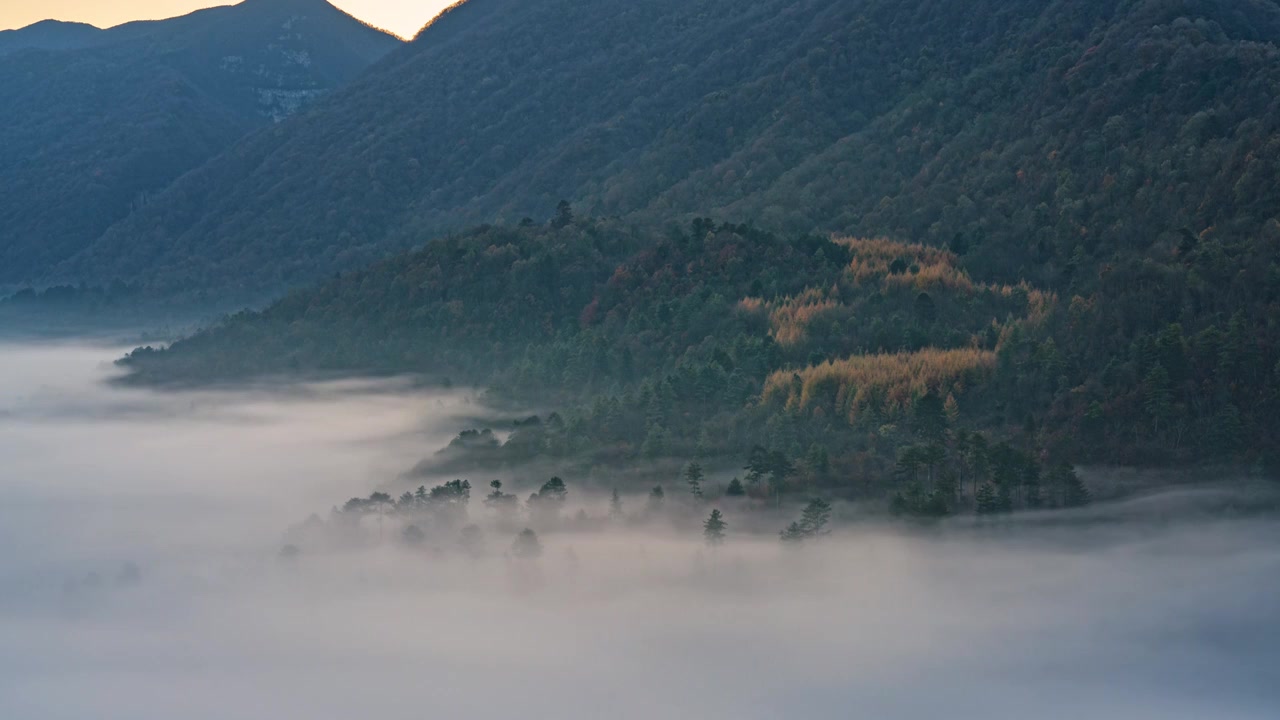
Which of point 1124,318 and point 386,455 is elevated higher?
point 1124,318

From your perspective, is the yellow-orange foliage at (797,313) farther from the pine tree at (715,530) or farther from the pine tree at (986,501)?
the pine tree at (986,501)

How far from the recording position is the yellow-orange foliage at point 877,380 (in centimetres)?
12988

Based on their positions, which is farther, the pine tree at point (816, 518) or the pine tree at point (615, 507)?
the pine tree at point (615, 507)

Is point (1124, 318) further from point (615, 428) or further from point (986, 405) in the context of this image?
point (615, 428)

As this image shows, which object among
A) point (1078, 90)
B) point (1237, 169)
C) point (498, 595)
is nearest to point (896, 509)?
point (498, 595)

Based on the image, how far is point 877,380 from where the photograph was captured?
433ft

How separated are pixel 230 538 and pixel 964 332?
281 ft

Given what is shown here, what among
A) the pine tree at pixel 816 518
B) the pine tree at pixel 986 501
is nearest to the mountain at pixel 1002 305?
the pine tree at pixel 986 501

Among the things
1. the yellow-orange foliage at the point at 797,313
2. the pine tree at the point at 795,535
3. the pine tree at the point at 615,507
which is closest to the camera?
the pine tree at the point at 795,535

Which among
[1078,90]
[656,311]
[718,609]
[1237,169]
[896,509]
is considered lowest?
[718,609]

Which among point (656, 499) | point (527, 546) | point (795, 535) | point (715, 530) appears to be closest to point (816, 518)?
point (795, 535)

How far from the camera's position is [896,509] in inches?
4611

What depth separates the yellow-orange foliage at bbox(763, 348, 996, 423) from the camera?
426 ft

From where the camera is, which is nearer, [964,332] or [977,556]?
[977,556]
